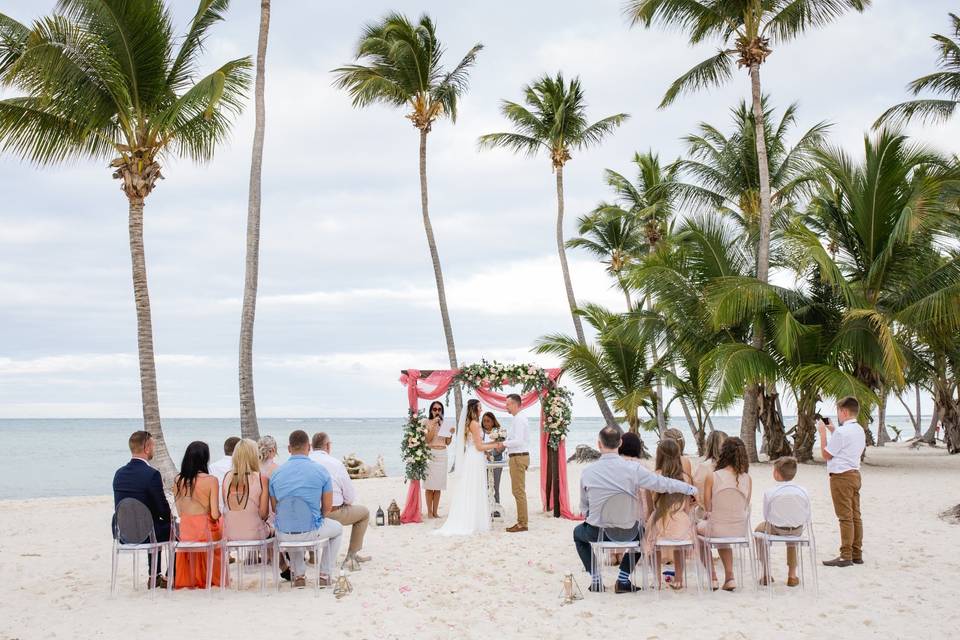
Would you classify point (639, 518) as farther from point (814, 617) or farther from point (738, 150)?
point (738, 150)

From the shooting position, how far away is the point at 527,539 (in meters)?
9.80

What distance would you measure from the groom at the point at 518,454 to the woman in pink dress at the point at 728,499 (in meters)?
3.82

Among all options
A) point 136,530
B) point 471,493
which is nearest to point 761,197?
point 471,493

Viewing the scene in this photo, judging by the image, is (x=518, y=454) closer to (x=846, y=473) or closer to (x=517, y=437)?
(x=517, y=437)

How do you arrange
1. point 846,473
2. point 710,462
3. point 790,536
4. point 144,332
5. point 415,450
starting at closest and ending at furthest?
point 790,536 < point 710,462 < point 846,473 < point 415,450 < point 144,332

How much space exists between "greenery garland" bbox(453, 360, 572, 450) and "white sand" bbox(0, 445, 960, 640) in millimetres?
2629

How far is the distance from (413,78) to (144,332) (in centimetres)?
1110

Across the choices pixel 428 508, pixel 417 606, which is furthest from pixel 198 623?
pixel 428 508

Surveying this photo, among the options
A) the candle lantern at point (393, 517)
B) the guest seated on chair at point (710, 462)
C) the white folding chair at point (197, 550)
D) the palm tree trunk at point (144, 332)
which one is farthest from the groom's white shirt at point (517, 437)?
the palm tree trunk at point (144, 332)

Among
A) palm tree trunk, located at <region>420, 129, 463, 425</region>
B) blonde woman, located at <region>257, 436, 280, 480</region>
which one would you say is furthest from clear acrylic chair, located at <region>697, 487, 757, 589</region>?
palm tree trunk, located at <region>420, 129, 463, 425</region>

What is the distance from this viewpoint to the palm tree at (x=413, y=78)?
20922 mm

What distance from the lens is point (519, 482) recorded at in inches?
414

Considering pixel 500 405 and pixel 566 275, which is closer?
pixel 500 405

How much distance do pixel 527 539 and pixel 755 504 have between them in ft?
13.8
